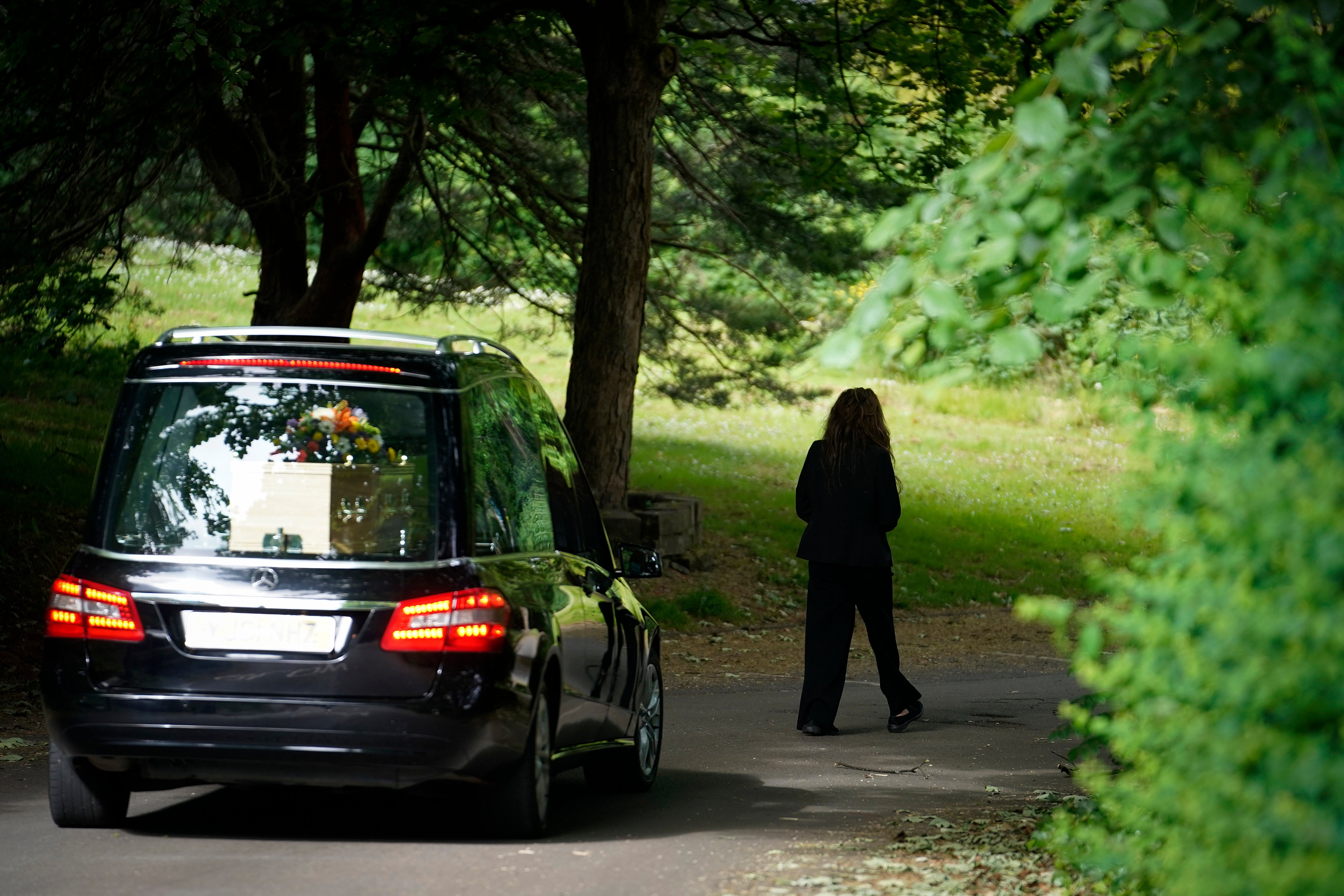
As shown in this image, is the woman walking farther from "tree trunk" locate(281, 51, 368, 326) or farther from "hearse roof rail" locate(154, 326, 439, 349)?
"tree trunk" locate(281, 51, 368, 326)

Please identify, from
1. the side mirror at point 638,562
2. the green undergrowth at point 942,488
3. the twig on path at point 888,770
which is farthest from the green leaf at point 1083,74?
the green undergrowth at point 942,488

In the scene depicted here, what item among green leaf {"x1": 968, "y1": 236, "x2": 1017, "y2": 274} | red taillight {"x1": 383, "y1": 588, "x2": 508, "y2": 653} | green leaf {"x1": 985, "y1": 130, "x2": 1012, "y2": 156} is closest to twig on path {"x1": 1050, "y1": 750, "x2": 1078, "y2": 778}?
red taillight {"x1": 383, "y1": 588, "x2": 508, "y2": 653}

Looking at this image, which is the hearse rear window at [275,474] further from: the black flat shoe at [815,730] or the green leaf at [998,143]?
the black flat shoe at [815,730]

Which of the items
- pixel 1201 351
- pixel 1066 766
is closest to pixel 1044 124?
pixel 1201 351

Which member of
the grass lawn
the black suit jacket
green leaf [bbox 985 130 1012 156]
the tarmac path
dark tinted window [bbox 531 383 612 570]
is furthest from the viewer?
the grass lawn

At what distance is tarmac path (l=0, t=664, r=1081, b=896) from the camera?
5.46 metres

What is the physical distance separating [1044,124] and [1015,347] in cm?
53

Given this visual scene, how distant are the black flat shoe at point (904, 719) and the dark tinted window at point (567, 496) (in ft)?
10.4

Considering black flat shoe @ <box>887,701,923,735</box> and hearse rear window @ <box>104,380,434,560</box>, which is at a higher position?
hearse rear window @ <box>104,380,434,560</box>

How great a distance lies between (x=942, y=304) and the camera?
12.4 ft

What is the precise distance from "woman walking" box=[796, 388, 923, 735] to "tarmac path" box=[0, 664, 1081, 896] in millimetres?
393

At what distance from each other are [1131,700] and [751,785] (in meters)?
4.21

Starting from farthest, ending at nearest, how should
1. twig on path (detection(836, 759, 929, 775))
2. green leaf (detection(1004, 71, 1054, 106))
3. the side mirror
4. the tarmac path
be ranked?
twig on path (detection(836, 759, 929, 775))
the side mirror
the tarmac path
green leaf (detection(1004, 71, 1054, 106))

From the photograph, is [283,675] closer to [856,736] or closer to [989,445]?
[856,736]
